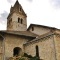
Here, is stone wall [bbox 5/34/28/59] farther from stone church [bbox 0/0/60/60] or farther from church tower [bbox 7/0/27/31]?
church tower [bbox 7/0/27/31]

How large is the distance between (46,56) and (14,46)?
22.5ft

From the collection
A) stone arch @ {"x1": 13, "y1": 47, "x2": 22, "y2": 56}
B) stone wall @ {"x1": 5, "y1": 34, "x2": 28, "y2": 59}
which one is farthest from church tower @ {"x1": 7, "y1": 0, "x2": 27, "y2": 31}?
stone wall @ {"x1": 5, "y1": 34, "x2": 28, "y2": 59}

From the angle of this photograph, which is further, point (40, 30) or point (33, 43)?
point (40, 30)

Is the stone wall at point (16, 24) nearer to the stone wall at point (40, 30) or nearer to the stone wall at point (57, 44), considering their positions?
the stone wall at point (40, 30)

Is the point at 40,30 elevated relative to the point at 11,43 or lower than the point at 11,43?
elevated

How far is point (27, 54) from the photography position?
2778 cm

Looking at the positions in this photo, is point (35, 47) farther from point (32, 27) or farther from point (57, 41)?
point (32, 27)

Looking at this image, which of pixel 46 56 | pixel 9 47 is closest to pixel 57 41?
pixel 46 56

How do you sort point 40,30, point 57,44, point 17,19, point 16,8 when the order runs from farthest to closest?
point 16,8 < point 17,19 < point 40,30 < point 57,44

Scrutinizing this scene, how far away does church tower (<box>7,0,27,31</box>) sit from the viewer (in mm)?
46006

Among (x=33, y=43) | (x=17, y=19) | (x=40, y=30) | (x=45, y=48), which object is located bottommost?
(x=45, y=48)

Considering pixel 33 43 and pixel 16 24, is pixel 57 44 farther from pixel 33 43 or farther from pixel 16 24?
pixel 16 24

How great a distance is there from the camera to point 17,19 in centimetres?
4675

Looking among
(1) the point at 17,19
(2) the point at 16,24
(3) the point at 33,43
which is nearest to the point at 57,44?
(3) the point at 33,43
